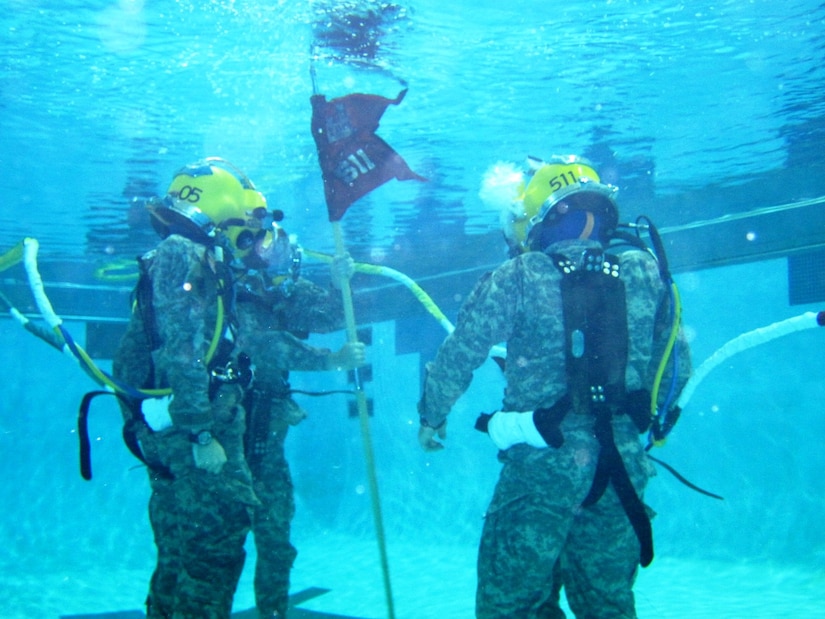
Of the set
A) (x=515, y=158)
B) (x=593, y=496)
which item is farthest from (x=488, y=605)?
(x=515, y=158)

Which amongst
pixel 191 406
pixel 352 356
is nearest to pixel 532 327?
pixel 191 406

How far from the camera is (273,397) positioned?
235 inches

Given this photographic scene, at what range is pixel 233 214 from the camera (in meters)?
4.73

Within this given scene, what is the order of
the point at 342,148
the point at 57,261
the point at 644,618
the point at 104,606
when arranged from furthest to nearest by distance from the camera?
the point at 57,261 < the point at 104,606 < the point at 644,618 < the point at 342,148

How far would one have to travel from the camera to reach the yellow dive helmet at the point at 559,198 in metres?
3.75

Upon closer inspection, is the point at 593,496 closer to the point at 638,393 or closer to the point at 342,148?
the point at 638,393

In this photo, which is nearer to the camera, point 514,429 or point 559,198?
point 514,429

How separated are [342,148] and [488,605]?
3.46 m

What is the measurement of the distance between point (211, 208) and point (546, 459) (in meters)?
2.90

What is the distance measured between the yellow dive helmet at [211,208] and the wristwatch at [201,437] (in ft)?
4.42

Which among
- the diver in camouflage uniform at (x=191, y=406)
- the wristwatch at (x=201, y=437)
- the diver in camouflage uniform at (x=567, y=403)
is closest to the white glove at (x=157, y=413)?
the diver in camouflage uniform at (x=191, y=406)

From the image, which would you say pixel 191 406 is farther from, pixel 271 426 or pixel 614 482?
pixel 614 482

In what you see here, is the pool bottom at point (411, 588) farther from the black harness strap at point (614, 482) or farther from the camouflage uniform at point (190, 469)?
the black harness strap at point (614, 482)

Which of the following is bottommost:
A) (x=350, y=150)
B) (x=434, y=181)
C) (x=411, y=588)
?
(x=411, y=588)
